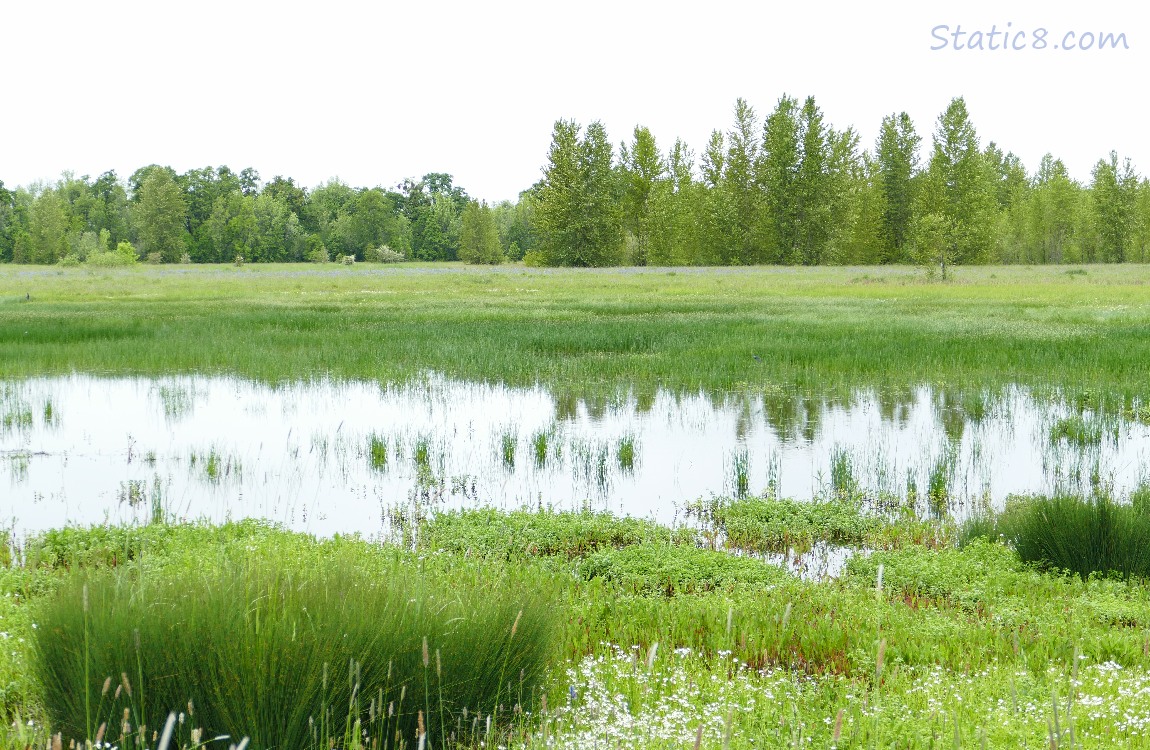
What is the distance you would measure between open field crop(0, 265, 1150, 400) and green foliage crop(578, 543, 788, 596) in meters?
10.9

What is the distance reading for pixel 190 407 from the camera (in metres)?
16.9

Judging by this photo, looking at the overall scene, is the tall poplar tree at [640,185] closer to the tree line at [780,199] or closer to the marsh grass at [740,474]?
the tree line at [780,199]

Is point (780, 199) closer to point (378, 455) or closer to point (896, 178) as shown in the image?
point (896, 178)

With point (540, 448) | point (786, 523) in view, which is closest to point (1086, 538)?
point (786, 523)

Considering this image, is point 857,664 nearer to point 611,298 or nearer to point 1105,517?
point 1105,517

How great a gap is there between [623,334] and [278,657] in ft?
76.2

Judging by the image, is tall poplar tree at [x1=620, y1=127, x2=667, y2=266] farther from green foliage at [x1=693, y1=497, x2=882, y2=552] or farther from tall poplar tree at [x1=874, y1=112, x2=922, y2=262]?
green foliage at [x1=693, y1=497, x2=882, y2=552]

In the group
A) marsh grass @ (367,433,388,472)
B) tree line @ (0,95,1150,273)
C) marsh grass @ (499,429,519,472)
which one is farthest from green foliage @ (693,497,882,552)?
tree line @ (0,95,1150,273)

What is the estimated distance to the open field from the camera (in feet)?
66.4

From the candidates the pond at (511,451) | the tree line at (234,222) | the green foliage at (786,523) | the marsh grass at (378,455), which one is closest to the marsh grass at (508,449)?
the pond at (511,451)

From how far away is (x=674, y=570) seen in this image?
7.45 metres

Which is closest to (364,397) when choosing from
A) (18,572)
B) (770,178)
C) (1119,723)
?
(18,572)

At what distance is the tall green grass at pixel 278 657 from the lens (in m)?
3.89

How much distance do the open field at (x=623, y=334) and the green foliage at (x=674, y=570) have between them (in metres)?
10.9
